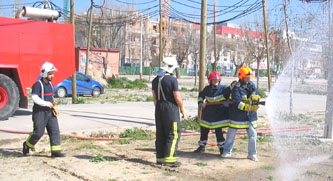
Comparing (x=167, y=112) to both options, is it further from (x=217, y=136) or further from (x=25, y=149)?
(x=25, y=149)

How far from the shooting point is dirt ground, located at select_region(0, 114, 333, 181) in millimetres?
5352

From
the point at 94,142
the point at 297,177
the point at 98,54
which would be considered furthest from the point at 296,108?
the point at 98,54

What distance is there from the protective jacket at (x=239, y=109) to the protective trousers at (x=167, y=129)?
1.11 meters

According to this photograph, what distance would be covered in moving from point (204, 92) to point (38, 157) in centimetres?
341

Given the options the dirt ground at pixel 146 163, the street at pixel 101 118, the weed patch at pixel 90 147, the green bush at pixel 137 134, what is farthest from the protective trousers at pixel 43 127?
the green bush at pixel 137 134

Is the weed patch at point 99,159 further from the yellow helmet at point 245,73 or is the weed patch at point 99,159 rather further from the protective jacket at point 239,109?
the yellow helmet at point 245,73

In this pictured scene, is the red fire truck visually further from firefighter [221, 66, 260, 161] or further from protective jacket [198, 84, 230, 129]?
firefighter [221, 66, 260, 161]

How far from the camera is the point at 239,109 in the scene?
6.24 m

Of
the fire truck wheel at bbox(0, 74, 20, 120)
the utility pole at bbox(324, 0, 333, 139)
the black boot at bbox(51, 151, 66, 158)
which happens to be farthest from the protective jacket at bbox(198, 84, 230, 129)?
the fire truck wheel at bbox(0, 74, 20, 120)

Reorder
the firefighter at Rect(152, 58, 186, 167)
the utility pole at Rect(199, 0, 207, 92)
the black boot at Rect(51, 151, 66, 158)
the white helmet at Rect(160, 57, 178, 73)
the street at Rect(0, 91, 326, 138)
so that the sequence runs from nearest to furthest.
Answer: the firefighter at Rect(152, 58, 186, 167), the white helmet at Rect(160, 57, 178, 73), the black boot at Rect(51, 151, 66, 158), the street at Rect(0, 91, 326, 138), the utility pole at Rect(199, 0, 207, 92)

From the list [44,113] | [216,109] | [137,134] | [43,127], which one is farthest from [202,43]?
[43,127]

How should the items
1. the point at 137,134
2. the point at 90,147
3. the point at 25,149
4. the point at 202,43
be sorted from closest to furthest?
the point at 25,149 → the point at 90,147 → the point at 137,134 → the point at 202,43

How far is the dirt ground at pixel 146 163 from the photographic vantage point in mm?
5352

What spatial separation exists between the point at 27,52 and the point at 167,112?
6261mm
